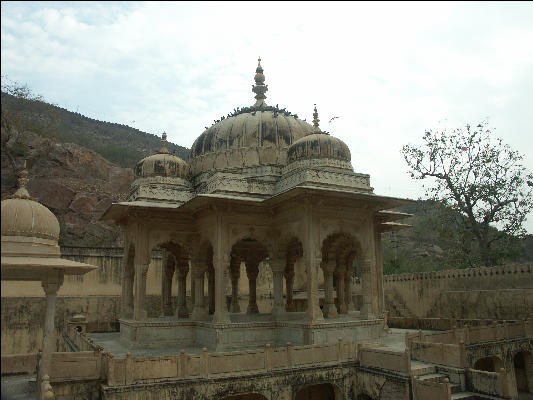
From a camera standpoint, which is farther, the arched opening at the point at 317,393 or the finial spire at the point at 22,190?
the arched opening at the point at 317,393

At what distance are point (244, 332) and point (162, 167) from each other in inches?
278

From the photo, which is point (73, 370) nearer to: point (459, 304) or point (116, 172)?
point (459, 304)

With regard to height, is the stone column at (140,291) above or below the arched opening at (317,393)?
above

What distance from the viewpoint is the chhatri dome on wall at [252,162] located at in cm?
1520

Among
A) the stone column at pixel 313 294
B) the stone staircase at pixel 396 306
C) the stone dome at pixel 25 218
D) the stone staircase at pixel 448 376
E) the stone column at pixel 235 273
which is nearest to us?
the stone dome at pixel 25 218

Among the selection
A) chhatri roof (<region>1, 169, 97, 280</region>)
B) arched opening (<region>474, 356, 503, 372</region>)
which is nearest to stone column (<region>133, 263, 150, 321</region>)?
chhatri roof (<region>1, 169, 97, 280</region>)

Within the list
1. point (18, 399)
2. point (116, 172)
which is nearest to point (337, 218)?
point (18, 399)

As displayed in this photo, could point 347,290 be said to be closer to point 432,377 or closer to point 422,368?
point 422,368

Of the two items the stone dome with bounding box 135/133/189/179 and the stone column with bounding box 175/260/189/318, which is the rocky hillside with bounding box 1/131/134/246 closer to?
the stone column with bounding box 175/260/189/318

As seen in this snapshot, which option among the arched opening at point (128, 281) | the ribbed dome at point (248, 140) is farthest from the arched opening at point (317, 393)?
the ribbed dome at point (248, 140)

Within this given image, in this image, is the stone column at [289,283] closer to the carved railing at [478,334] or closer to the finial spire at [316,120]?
the finial spire at [316,120]

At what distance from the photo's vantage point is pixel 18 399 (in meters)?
8.98

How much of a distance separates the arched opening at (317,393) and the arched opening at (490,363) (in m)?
4.96

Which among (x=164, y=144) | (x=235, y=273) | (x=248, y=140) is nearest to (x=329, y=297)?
(x=235, y=273)
